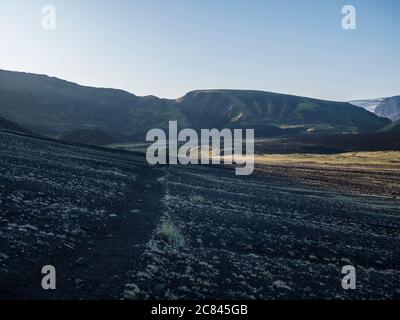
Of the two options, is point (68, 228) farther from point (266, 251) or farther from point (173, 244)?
point (266, 251)

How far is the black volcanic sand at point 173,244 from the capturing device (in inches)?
468

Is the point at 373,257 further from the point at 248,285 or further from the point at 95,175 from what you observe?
the point at 95,175

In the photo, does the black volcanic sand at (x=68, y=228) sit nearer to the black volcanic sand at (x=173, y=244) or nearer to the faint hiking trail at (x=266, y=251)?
the black volcanic sand at (x=173, y=244)

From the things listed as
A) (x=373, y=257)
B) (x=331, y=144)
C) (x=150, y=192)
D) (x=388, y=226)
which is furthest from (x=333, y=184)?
(x=331, y=144)

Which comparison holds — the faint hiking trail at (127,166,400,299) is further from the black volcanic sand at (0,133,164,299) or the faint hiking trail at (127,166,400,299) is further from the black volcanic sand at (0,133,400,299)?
the black volcanic sand at (0,133,164,299)

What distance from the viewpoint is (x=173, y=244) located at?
51.8ft

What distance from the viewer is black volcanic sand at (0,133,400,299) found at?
11.9 metres

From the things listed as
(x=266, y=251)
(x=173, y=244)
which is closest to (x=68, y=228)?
(x=173, y=244)

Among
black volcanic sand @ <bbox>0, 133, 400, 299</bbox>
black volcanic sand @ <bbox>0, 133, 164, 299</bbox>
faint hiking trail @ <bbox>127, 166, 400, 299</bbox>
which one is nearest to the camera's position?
black volcanic sand @ <bbox>0, 133, 164, 299</bbox>

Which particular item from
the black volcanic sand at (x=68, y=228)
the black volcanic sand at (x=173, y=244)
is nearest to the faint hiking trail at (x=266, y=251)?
the black volcanic sand at (x=173, y=244)

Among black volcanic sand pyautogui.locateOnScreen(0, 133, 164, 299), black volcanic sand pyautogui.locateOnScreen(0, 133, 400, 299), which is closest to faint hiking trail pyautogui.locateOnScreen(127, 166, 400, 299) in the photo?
black volcanic sand pyautogui.locateOnScreen(0, 133, 400, 299)

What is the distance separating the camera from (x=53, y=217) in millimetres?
17000

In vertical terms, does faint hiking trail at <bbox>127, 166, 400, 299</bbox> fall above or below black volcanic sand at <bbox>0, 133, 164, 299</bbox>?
below
